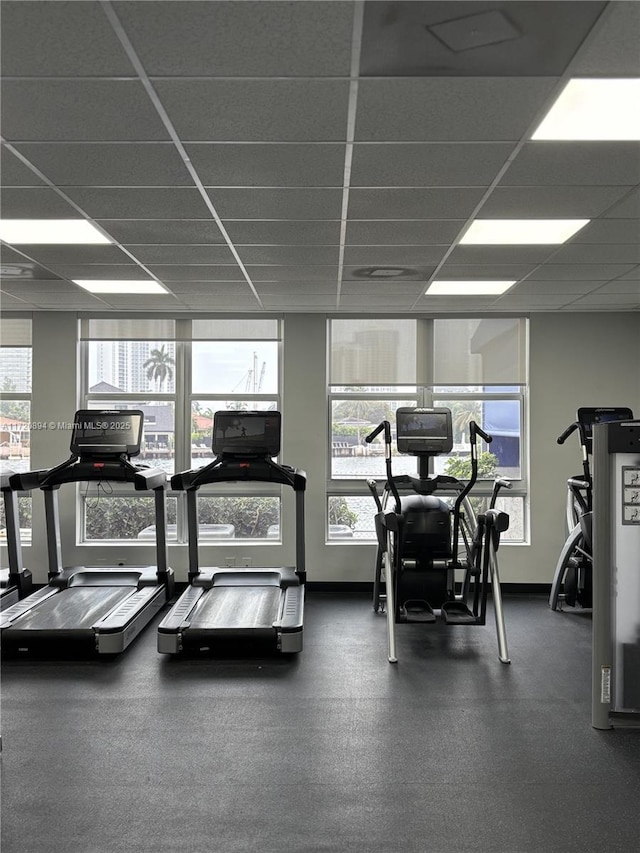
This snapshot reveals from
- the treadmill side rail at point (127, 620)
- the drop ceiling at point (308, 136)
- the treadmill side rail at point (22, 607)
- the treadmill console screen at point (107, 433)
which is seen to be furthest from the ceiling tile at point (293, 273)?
the treadmill side rail at point (22, 607)

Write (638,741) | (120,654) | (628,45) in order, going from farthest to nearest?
(120,654) → (638,741) → (628,45)

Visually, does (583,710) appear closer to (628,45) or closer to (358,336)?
(628,45)

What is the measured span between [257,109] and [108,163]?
91 centimetres

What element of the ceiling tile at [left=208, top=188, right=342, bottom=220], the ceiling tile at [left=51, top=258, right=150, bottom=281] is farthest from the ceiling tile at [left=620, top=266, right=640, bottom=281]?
the ceiling tile at [left=51, top=258, right=150, bottom=281]

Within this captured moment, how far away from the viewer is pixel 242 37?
1.98m

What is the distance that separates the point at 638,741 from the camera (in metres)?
3.39

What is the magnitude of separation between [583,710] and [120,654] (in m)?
3.22

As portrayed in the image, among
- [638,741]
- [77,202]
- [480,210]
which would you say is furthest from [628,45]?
[638,741]

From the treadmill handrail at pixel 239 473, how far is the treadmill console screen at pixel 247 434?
2.7 inches

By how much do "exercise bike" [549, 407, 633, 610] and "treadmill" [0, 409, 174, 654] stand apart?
3.70m

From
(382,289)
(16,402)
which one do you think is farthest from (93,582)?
(382,289)

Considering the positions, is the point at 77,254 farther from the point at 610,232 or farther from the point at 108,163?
the point at 610,232

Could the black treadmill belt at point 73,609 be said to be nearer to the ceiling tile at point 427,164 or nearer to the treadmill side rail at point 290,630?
the treadmill side rail at point 290,630

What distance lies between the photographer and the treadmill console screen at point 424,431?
5.37 metres
